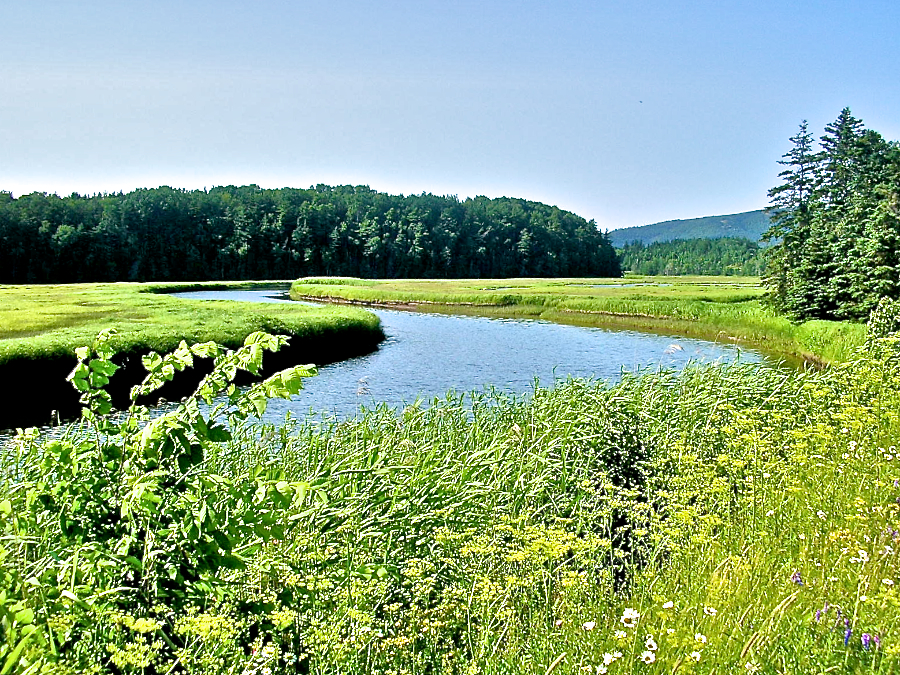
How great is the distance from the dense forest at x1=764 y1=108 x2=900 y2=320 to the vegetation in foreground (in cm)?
2158

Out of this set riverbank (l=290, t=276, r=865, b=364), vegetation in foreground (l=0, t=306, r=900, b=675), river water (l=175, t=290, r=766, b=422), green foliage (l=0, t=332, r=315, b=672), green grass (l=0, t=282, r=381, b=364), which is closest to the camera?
vegetation in foreground (l=0, t=306, r=900, b=675)

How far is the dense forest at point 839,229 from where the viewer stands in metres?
25.8

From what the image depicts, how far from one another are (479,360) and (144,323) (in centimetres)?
1347

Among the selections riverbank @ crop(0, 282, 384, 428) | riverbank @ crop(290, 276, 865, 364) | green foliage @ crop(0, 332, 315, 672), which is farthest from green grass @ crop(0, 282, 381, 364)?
green foliage @ crop(0, 332, 315, 672)

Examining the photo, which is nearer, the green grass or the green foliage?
the green foliage

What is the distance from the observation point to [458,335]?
3616cm

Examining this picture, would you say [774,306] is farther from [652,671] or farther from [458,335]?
[652,671]

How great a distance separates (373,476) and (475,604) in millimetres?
2589

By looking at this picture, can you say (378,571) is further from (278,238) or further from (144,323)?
(278,238)

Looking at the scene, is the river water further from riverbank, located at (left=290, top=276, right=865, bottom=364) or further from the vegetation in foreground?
the vegetation in foreground

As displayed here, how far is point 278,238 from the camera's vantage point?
144000mm

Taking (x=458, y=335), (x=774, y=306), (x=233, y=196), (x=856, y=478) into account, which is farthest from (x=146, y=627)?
(x=233, y=196)

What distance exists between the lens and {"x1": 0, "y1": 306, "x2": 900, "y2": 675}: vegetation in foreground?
349 cm

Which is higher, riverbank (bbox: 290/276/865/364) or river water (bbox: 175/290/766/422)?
riverbank (bbox: 290/276/865/364)
